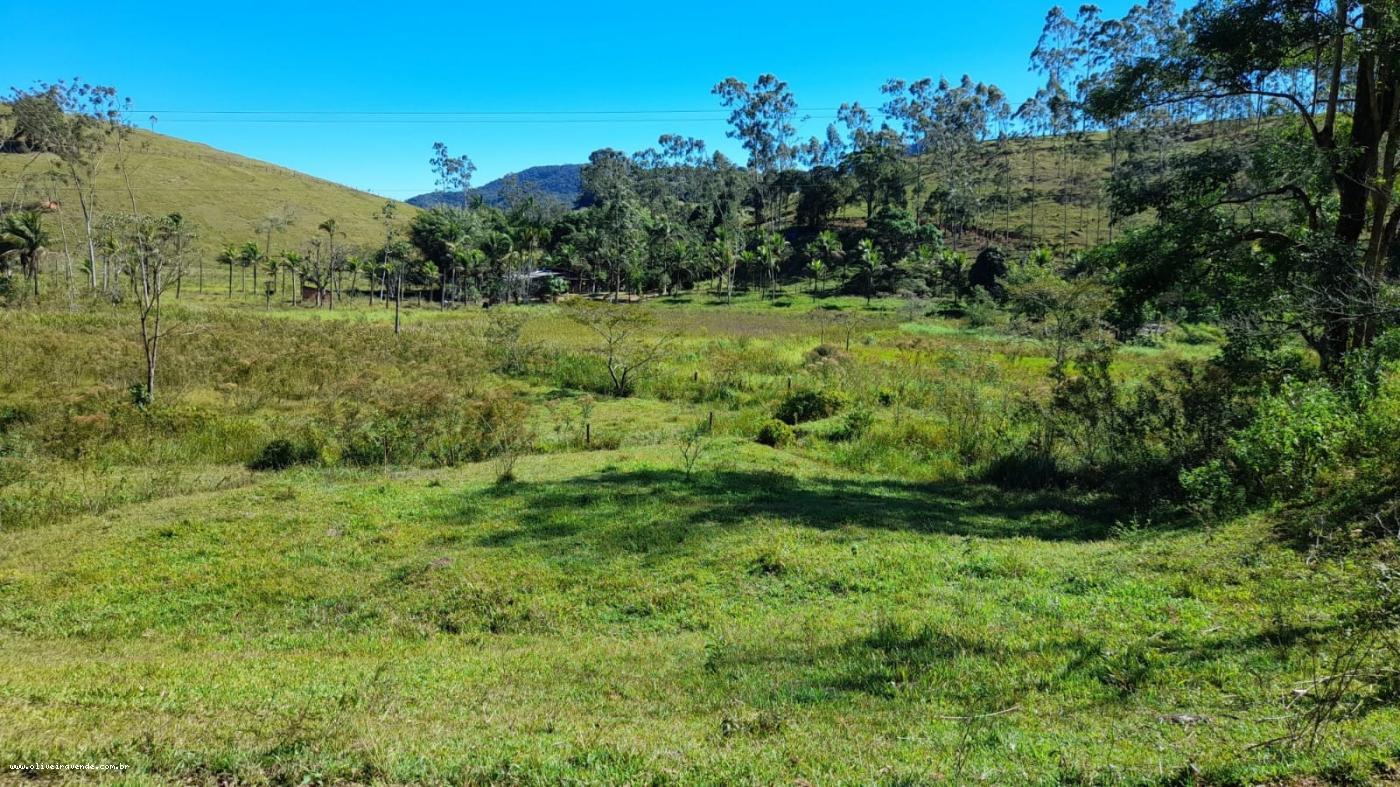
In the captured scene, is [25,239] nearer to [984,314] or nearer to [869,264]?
[984,314]

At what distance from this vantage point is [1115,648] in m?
5.51

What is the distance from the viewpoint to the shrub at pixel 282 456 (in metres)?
14.0

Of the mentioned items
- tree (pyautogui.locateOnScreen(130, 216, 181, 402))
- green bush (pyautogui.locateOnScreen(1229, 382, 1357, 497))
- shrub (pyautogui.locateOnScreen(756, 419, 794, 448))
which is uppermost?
tree (pyautogui.locateOnScreen(130, 216, 181, 402))

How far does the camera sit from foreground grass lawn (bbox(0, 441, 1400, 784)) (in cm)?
377

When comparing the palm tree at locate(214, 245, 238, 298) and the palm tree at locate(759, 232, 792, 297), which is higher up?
the palm tree at locate(759, 232, 792, 297)

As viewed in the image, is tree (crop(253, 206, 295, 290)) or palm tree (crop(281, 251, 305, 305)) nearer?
palm tree (crop(281, 251, 305, 305))

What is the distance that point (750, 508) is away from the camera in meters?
11.3

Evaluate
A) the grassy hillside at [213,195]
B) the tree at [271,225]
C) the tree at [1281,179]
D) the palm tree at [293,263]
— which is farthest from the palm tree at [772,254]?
the tree at [1281,179]

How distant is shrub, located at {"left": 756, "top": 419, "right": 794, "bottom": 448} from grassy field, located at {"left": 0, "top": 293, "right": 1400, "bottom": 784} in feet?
2.10

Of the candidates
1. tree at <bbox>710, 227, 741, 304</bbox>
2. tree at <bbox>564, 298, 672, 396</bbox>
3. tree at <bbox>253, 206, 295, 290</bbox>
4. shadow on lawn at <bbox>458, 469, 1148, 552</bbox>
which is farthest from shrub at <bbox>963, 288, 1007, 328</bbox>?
tree at <bbox>253, 206, 295, 290</bbox>

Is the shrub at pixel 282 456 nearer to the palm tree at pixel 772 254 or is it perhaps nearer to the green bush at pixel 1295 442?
the green bush at pixel 1295 442

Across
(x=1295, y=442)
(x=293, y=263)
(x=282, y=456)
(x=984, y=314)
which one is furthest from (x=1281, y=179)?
(x=293, y=263)

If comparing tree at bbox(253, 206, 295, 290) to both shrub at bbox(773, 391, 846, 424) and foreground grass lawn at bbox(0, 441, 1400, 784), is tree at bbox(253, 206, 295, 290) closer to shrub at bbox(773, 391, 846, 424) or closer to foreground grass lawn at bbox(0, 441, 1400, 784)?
shrub at bbox(773, 391, 846, 424)

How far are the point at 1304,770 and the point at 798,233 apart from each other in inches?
3740
